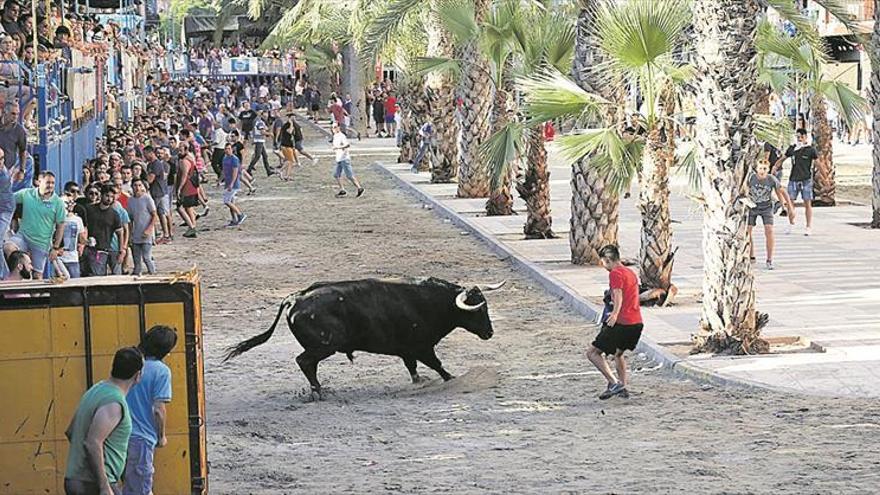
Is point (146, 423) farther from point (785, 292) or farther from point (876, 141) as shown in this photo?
point (876, 141)

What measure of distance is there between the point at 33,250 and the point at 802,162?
13.6m

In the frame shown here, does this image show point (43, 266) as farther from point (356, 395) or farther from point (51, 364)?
point (51, 364)

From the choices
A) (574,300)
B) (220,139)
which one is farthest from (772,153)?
(220,139)

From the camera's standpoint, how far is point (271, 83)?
88.1 metres

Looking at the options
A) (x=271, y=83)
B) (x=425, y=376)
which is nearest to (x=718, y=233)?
(x=425, y=376)

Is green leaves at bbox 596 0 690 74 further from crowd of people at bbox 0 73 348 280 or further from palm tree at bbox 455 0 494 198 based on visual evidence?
palm tree at bbox 455 0 494 198

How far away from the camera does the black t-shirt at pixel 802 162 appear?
25.2 meters

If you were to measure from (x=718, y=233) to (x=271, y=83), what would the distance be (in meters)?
74.8

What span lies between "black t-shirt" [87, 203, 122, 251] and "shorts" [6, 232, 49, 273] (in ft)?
5.32

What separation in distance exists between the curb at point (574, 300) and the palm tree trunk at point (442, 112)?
2.71 meters

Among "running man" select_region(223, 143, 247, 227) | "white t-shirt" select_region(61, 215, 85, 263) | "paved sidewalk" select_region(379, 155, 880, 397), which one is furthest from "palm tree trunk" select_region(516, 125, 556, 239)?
"white t-shirt" select_region(61, 215, 85, 263)

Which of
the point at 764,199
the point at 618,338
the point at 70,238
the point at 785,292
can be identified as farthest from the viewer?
the point at 764,199

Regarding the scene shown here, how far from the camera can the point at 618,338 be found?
12703mm

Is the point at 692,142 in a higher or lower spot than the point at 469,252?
higher
